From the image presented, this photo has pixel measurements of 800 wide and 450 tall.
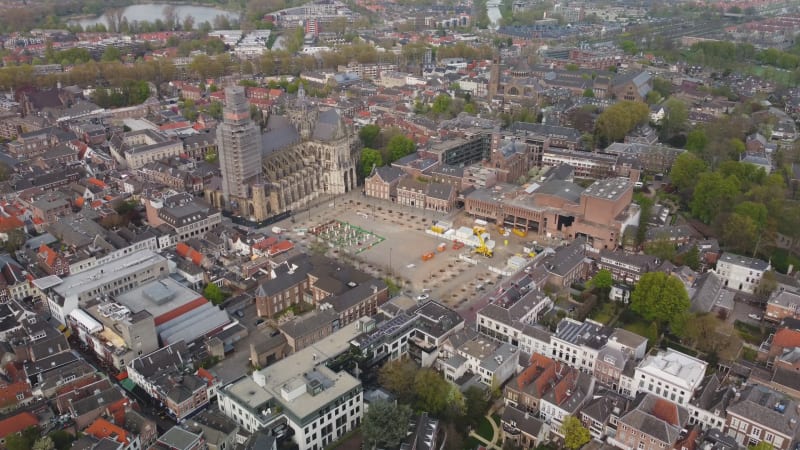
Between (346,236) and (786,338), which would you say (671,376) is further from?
(346,236)

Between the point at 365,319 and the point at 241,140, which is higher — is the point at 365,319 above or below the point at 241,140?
below

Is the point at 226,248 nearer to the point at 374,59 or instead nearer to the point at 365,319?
the point at 365,319

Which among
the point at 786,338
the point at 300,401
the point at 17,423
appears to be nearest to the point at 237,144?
the point at 17,423

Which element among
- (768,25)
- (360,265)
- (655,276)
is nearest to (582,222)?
(655,276)

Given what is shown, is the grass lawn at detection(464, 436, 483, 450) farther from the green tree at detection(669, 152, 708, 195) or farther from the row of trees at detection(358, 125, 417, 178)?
the green tree at detection(669, 152, 708, 195)

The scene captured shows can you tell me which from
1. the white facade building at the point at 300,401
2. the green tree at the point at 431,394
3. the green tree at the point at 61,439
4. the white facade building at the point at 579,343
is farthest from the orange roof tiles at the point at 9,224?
the white facade building at the point at 579,343

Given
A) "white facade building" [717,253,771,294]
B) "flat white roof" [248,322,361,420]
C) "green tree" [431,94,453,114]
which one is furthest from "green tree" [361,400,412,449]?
"green tree" [431,94,453,114]
